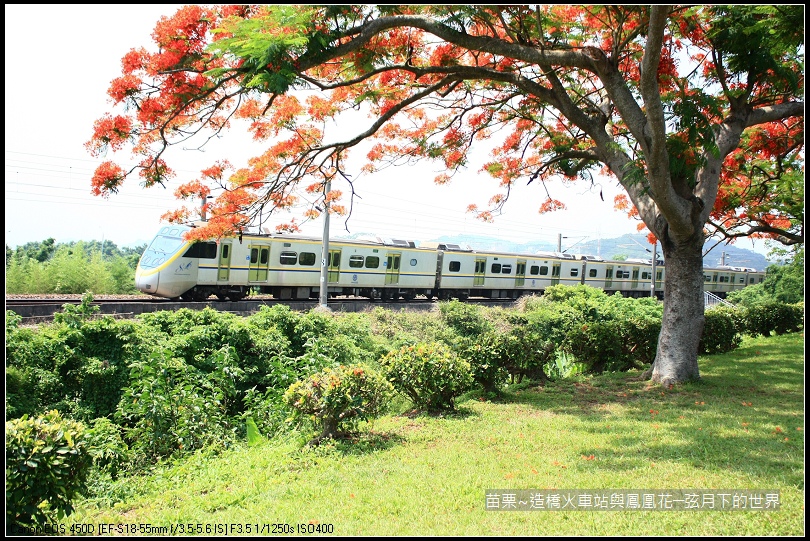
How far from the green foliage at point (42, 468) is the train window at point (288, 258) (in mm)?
14814

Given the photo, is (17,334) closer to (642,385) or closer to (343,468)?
(343,468)

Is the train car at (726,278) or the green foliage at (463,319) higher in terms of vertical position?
the train car at (726,278)

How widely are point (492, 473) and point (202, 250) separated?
1407cm

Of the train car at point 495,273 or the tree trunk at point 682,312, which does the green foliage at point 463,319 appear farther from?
the train car at point 495,273

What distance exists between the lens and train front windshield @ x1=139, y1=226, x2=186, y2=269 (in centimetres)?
1582

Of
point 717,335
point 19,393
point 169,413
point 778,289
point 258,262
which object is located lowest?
point 19,393

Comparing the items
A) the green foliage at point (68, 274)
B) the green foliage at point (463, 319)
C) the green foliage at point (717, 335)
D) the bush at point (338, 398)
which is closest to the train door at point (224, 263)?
the green foliage at point (68, 274)

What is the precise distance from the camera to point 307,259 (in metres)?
19.1

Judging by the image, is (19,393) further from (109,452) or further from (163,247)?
(163,247)

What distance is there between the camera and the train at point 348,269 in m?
16.1

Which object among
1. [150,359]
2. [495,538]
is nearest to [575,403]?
[495,538]

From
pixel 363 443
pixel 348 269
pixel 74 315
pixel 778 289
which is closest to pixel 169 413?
pixel 363 443

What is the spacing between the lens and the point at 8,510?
127 inches

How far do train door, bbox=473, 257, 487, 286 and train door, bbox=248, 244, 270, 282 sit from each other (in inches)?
394
